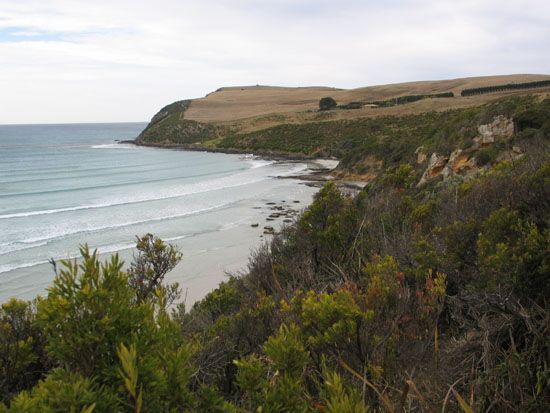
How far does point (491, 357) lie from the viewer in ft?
13.6

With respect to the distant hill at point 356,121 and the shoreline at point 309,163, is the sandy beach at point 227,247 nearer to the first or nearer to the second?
the shoreline at point 309,163

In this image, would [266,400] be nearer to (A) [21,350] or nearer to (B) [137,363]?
(B) [137,363]

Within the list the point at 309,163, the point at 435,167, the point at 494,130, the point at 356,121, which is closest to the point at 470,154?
the point at 494,130

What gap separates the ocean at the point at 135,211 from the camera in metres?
20.6

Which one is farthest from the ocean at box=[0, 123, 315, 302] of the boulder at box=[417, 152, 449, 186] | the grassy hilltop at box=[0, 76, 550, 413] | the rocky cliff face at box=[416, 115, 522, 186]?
the rocky cliff face at box=[416, 115, 522, 186]

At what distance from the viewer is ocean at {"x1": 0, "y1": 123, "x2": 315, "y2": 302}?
2059 centimetres

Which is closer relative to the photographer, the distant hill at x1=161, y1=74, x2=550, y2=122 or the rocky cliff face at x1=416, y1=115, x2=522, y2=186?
the rocky cliff face at x1=416, y1=115, x2=522, y2=186

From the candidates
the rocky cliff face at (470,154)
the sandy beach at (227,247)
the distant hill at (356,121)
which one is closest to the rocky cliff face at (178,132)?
the distant hill at (356,121)

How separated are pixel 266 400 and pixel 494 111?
25.7m

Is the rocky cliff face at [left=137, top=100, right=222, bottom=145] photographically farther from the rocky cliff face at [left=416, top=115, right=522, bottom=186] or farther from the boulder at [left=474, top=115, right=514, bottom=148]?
the boulder at [left=474, top=115, right=514, bottom=148]

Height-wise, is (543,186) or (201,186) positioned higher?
(543,186)

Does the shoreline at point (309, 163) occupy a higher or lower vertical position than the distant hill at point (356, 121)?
lower

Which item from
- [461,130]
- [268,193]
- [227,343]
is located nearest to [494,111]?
[461,130]

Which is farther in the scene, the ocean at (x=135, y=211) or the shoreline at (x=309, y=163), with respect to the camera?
the shoreline at (x=309, y=163)
